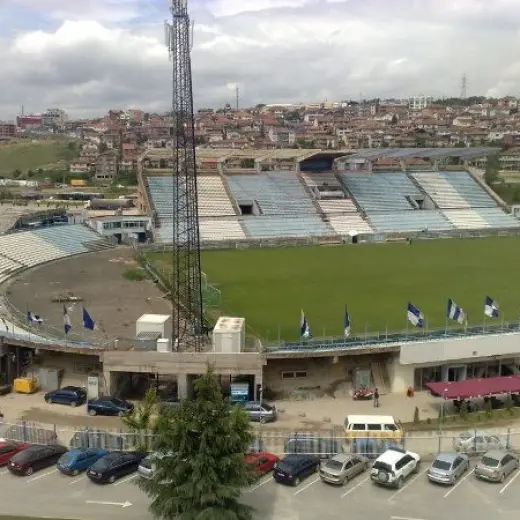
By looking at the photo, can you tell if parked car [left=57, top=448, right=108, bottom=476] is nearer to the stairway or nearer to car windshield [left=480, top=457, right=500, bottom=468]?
car windshield [left=480, top=457, right=500, bottom=468]

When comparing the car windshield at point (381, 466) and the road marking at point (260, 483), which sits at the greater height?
the car windshield at point (381, 466)

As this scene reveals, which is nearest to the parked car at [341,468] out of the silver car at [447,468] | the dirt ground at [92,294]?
the silver car at [447,468]

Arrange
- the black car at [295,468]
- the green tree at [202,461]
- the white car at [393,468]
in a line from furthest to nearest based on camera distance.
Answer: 1. the black car at [295,468]
2. the white car at [393,468]
3. the green tree at [202,461]

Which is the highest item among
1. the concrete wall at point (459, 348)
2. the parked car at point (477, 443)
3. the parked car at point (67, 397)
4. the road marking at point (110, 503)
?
the concrete wall at point (459, 348)

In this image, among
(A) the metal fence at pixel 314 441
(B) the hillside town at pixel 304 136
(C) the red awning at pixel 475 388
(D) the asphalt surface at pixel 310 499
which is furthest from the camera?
(B) the hillside town at pixel 304 136

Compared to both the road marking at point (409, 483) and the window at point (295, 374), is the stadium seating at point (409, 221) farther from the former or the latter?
the road marking at point (409, 483)

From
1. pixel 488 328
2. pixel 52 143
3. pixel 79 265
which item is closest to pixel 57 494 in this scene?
pixel 488 328

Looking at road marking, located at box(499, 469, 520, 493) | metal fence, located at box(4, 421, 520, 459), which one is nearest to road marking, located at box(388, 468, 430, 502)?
metal fence, located at box(4, 421, 520, 459)
